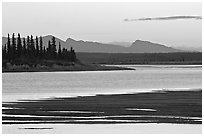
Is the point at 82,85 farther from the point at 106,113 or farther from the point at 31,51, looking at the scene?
the point at 31,51

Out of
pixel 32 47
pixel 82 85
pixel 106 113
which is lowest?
pixel 106 113

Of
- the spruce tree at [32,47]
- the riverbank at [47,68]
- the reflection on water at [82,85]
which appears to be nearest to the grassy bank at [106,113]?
the reflection on water at [82,85]

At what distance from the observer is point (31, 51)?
161 metres

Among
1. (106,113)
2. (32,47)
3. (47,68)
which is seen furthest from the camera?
(32,47)

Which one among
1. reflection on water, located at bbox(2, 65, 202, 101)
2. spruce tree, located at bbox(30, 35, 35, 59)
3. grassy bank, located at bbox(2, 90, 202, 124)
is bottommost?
grassy bank, located at bbox(2, 90, 202, 124)

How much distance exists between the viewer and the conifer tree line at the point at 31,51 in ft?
511

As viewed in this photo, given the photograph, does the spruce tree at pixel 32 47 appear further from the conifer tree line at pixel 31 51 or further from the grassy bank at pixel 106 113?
the grassy bank at pixel 106 113

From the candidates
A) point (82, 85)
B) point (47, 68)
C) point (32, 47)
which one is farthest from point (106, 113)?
point (32, 47)

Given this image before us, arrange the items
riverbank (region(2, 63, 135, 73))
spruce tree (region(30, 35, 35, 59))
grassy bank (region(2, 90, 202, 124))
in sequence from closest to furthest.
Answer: grassy bank (region(2, 90, 202, 124)), riverbank (region(2, 63, 135, 73)), spruce tree (region(30, 35, 35, 59))

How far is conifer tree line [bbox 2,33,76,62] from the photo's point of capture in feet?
511

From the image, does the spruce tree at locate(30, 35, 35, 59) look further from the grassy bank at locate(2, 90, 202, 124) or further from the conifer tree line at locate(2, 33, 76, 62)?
the grassy bank at locate(2, 90, 202, 124)

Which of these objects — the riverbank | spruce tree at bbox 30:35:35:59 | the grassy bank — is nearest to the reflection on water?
the grassy bank

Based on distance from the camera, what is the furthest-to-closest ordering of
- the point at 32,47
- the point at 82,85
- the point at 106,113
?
the point at 32,47 < the point at 82,85 < the point at 106,113

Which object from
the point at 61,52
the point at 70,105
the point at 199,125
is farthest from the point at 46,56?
the point at 199,125
